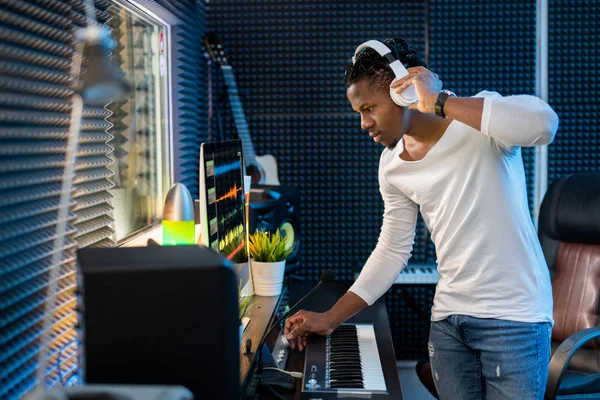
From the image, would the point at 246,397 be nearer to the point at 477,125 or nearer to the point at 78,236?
the point at 78,236

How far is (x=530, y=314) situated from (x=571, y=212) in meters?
1.40

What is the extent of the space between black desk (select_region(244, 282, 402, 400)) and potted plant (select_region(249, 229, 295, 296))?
0.27m

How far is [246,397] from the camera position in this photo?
177 centimetres

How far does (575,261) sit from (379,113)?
162 cm

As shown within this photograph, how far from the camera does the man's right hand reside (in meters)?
2.21

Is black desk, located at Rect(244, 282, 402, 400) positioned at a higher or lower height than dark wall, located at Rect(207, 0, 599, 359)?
lower

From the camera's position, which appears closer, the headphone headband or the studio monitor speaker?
the headphone headband

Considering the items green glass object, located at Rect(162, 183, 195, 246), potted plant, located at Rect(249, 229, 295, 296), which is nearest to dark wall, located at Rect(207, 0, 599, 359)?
potted plant, located at Rect(249, 229, 295, 296)

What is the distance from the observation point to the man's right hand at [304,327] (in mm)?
2209

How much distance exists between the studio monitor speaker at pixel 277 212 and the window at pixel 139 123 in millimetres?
534

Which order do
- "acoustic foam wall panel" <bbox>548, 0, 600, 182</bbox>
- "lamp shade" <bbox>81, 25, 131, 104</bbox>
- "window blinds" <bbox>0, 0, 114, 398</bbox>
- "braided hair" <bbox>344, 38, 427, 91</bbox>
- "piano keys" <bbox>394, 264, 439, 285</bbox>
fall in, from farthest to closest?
"acoustic foam wall panel" <bbox>548, 0, 600, 182</bbox>, "piano keys" <bbox>394, 264, 439, 285</bbox>, "braided hair" <bbox>344, 38, 427, 91</bbox>, "window blinds" <bbox>0, 0, 114, 398</bbox>, "lamp shade" <bbox>81, 25, 131, 104</bbox>

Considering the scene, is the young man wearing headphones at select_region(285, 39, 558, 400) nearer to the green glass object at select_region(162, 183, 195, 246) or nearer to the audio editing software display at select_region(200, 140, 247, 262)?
the audio editing software display at select_region(200, 140, 247, 262)

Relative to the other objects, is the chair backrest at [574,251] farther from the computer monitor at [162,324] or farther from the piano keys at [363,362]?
the computer monitor at [162,324]

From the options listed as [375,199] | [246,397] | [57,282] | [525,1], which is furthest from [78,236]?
[525,1]
